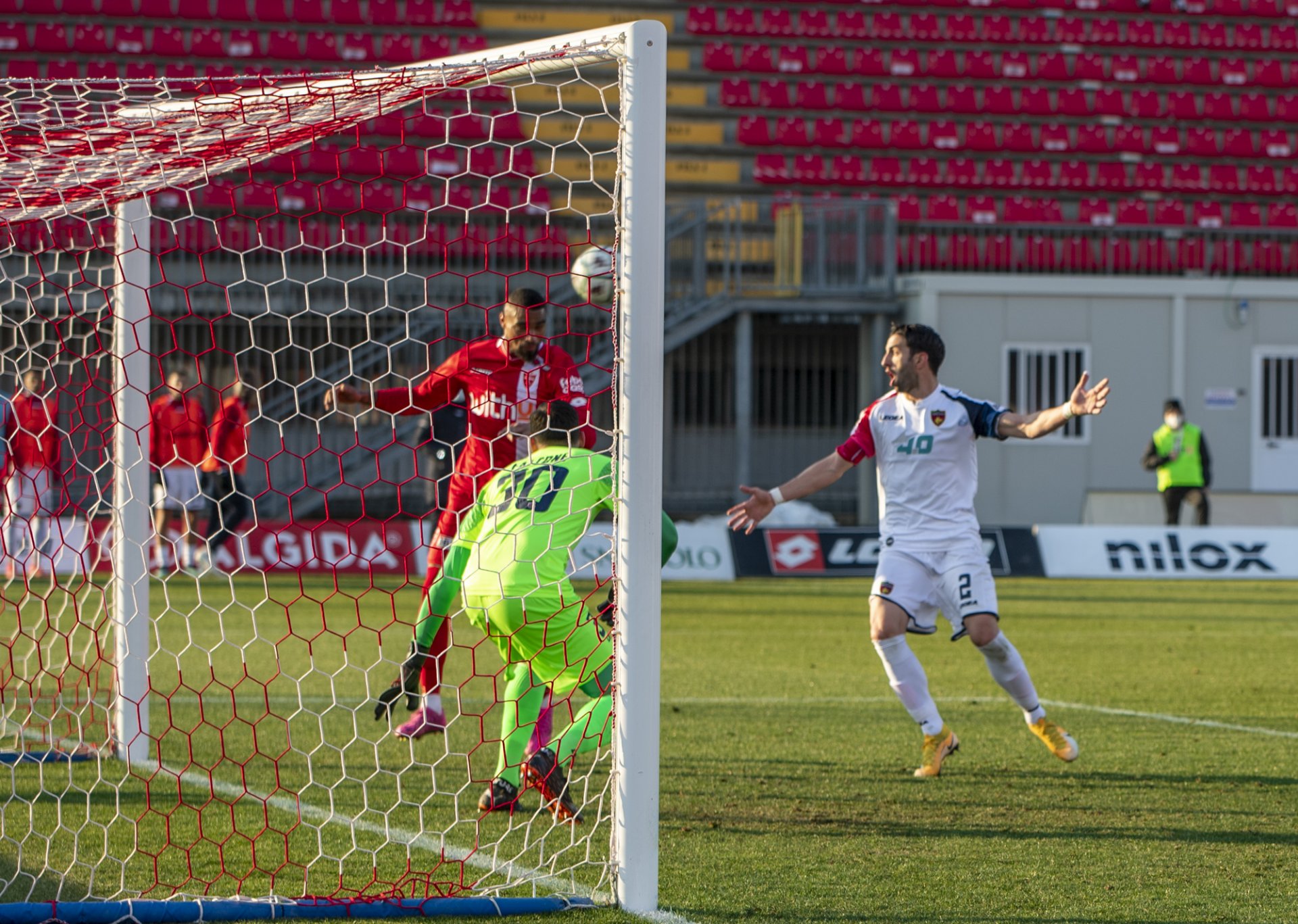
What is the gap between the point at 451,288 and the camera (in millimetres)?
19594

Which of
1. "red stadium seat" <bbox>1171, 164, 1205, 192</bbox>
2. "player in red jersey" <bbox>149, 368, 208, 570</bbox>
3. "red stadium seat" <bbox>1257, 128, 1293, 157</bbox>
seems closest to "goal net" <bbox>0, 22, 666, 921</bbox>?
"player in red jersey" <bbox>149, 368, 208, 570</bbox>

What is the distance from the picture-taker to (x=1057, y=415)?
5.43 meters

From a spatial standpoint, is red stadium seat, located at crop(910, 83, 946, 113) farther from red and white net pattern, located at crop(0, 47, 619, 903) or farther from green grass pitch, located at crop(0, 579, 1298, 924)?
green grass pitch, located at crop(0, 579, 1298, 924)

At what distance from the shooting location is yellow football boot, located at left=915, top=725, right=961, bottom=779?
5.79m

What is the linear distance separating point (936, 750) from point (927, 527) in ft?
2.82

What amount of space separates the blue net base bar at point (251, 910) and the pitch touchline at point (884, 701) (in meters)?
3.79

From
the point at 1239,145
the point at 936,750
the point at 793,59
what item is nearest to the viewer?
the point at 936,750

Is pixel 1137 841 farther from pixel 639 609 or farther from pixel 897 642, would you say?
pixel 639 609

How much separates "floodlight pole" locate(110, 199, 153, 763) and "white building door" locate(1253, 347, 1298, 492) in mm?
18902

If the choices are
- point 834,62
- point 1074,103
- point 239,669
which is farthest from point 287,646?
point 1074,103

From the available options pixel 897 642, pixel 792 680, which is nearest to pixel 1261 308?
pixel 792 680

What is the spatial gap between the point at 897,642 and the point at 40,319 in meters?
3.86

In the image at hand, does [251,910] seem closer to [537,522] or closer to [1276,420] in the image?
Result: [537,522]

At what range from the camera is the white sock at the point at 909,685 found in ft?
19.2
